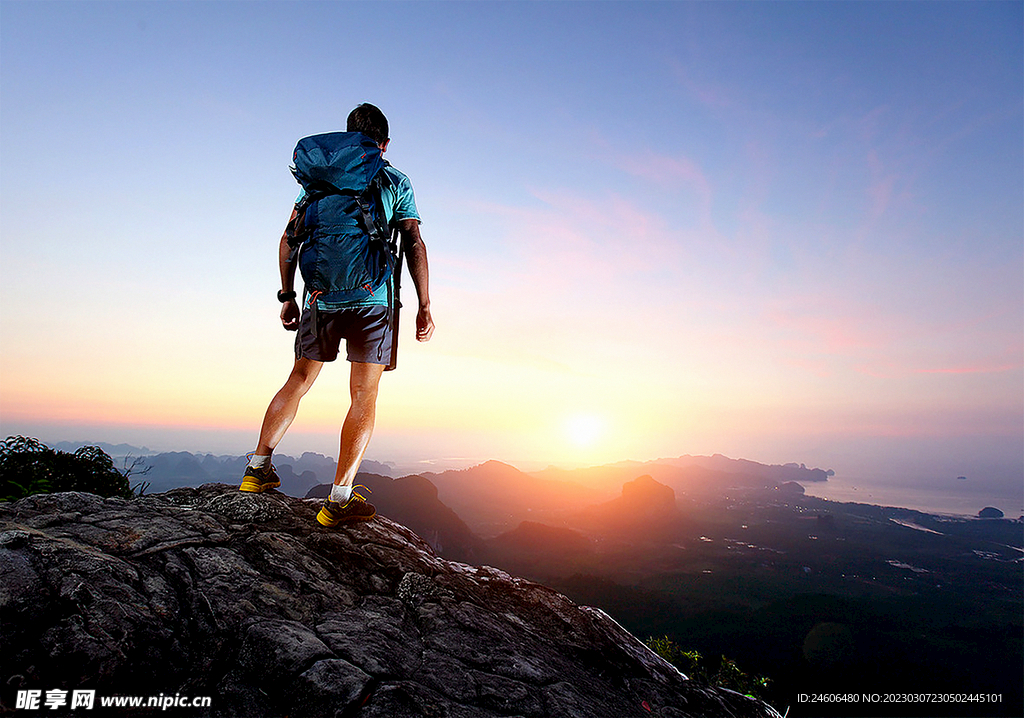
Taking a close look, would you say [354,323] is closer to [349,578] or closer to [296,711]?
[349,578]

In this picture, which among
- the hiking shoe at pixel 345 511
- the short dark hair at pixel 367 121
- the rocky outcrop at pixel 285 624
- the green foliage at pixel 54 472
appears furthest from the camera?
the green foliage at pixel 54 472

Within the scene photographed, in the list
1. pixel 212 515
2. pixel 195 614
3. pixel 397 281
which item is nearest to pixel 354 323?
pixel 397 281

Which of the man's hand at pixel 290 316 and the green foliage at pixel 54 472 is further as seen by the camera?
the green foliage at pixel 54 472

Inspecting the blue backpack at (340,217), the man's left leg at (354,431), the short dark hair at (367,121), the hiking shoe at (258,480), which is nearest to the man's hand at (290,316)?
the blue backpack at (340,217)

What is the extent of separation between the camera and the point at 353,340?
5.11 metres

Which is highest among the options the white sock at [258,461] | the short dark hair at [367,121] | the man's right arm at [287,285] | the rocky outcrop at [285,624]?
the short dark hair at [367,121]

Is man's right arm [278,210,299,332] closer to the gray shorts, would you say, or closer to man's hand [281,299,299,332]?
man's hand [281,299,299,332]

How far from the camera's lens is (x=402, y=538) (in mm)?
5617

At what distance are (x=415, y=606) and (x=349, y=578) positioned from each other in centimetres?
75

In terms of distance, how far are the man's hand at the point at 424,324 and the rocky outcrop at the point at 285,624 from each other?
8.03 ft

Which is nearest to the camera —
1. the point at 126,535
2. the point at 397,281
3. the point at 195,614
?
the point at 195,614

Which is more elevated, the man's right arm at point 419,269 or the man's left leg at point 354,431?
the man's right arm at point 419,269

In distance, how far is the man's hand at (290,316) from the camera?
5.57 metres

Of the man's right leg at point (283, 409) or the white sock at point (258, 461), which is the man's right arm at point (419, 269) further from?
the white sock at point (258, 461)
